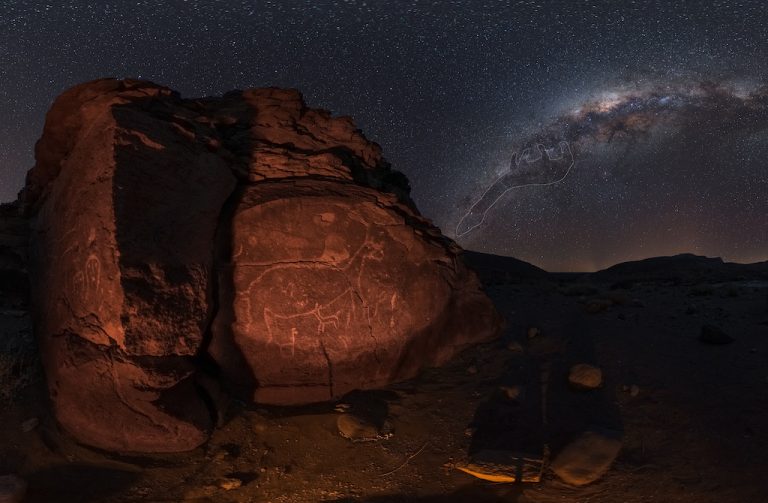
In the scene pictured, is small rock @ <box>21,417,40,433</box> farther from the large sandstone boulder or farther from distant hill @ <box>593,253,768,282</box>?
distant hill @ <box>593,253,768,282</box>

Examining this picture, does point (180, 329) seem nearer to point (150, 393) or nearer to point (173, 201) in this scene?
point (150, 393)

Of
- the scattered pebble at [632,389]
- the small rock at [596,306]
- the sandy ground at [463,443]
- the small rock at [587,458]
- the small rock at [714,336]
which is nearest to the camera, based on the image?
the sandy ground at [463,443]

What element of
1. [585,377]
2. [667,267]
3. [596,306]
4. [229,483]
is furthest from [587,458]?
[667,267]

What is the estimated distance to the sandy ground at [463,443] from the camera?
12.4ft

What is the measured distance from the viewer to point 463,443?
15.5 feet

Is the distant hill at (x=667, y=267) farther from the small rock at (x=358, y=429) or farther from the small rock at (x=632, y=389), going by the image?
the small rock at (x=358, y=429)

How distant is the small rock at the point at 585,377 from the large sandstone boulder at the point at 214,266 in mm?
1627

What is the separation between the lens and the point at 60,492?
140 inches

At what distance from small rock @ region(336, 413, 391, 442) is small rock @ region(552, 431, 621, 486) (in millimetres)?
1749

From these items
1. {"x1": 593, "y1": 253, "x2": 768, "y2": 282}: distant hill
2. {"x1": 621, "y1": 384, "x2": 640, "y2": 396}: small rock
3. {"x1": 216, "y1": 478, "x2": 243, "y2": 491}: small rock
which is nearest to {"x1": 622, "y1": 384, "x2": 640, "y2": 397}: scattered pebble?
{"x1": 621, "y1": 384, "x2": 640, "y2": 396}: small rock

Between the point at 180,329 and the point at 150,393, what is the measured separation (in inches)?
25.1

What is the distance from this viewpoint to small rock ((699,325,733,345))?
6.45 m

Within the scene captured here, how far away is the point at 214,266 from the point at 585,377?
15.2 feet

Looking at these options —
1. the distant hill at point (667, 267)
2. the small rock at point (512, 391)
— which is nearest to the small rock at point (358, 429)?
the small rock at point (512, 391)
